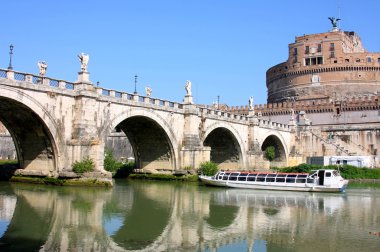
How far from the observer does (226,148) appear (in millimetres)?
53188

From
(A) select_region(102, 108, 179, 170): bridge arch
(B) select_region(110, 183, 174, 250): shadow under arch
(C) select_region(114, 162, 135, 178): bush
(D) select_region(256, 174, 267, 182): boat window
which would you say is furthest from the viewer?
(C) select_region(114, 162, 135, 178): bush

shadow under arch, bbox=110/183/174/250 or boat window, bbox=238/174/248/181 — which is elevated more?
boat window, bbox=238/174/248/181

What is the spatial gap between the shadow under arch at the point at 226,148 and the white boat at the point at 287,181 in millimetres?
15057

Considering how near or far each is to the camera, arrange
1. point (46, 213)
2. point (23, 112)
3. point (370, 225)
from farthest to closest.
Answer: point (23, 112)
point (46, 213)
point (370, 225)

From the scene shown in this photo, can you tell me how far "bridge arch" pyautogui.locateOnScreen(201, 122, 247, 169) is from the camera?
168 ft

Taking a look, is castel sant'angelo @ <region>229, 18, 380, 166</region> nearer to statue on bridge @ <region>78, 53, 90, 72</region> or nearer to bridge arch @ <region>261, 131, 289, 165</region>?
bridge arch @ <region>261, 131, 289, 165</region>

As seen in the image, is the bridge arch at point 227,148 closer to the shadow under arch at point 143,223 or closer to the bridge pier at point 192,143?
the bridge pier at point 192,143

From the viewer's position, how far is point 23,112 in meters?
30.0

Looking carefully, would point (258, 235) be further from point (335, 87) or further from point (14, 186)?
point (335, 87)

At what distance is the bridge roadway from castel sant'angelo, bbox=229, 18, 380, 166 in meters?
22.4

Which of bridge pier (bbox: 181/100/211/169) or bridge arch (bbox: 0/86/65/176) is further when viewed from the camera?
bridge pier (bbox: 181/100/211/169)

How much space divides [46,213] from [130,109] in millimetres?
17413

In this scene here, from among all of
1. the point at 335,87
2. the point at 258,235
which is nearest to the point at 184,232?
the point at 258,235

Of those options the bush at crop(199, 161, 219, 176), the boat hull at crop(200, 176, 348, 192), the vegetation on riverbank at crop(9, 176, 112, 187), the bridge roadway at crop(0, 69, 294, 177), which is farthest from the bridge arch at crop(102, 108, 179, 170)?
the vegetation on riverbank at crop(9, 176, 112, 187)
